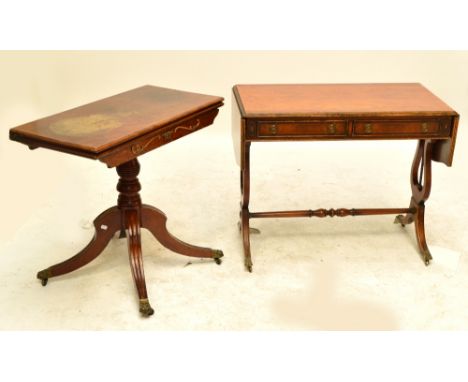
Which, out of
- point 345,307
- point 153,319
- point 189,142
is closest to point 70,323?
point 153,319

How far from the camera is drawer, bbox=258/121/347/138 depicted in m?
3.16

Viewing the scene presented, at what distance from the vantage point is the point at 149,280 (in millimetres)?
3396

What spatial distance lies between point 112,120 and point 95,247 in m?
0.76

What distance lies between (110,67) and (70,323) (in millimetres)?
2895

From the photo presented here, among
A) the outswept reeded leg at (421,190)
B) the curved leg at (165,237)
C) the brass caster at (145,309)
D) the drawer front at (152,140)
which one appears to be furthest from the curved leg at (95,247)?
the outswept reeded leg at (421,190)

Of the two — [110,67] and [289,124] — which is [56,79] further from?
[289,124]

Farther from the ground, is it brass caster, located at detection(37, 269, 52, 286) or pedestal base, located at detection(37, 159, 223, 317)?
pedestal base, located at detection(37, 159, 223, 317)

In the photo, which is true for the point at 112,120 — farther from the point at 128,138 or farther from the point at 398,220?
the point at 398,220

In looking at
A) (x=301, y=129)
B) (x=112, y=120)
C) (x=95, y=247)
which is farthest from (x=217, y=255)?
(x=112, y=120)

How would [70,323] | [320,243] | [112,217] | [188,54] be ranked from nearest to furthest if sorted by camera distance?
[70,323] → [112,217] → [320,243] → [188,54]

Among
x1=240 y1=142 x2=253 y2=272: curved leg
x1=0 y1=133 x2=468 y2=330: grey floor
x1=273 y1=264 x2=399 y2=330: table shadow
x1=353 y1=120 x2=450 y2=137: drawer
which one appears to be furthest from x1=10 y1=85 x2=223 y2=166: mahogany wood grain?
x1=273 y1=264 x2=399 y2=330: table shadow

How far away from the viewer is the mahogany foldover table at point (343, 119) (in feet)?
10.4

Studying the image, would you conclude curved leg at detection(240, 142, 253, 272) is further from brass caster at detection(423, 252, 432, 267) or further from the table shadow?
brass caster at detection(423, 252, 432, 267)

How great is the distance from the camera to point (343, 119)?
317 cm
